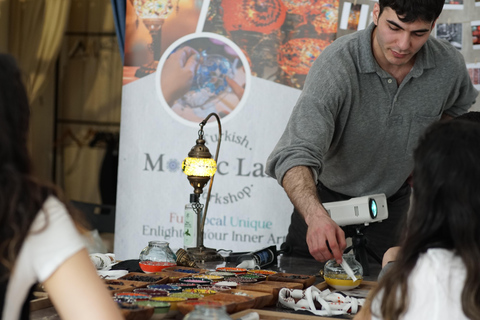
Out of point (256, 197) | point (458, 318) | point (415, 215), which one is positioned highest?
point (415, 215)

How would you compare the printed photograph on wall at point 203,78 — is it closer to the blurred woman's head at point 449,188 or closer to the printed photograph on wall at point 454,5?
the printed photograph on wall at point 454,5

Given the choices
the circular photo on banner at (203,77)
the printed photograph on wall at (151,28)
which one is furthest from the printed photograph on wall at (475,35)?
the printed photograph on wall at (151,28)

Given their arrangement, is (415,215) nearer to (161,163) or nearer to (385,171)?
(385,171)

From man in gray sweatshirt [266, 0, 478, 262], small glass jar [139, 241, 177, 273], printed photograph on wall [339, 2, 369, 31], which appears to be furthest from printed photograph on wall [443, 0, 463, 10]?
small glass jar [139, 241, 177, 273]

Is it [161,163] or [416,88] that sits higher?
[416,88]

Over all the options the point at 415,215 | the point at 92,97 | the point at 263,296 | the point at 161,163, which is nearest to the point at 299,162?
the point at 263,296

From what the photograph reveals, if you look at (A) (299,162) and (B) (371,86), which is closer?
(A) (299,162)

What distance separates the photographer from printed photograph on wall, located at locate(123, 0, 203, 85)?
353 centimetres

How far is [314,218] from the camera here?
1.99 metres

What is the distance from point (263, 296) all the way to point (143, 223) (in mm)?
2163

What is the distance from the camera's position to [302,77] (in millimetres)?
3414

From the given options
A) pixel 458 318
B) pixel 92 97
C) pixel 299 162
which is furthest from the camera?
pixel 92 97

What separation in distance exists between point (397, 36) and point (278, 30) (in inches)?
44.4

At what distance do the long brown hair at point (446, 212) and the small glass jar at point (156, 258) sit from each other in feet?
3.06
